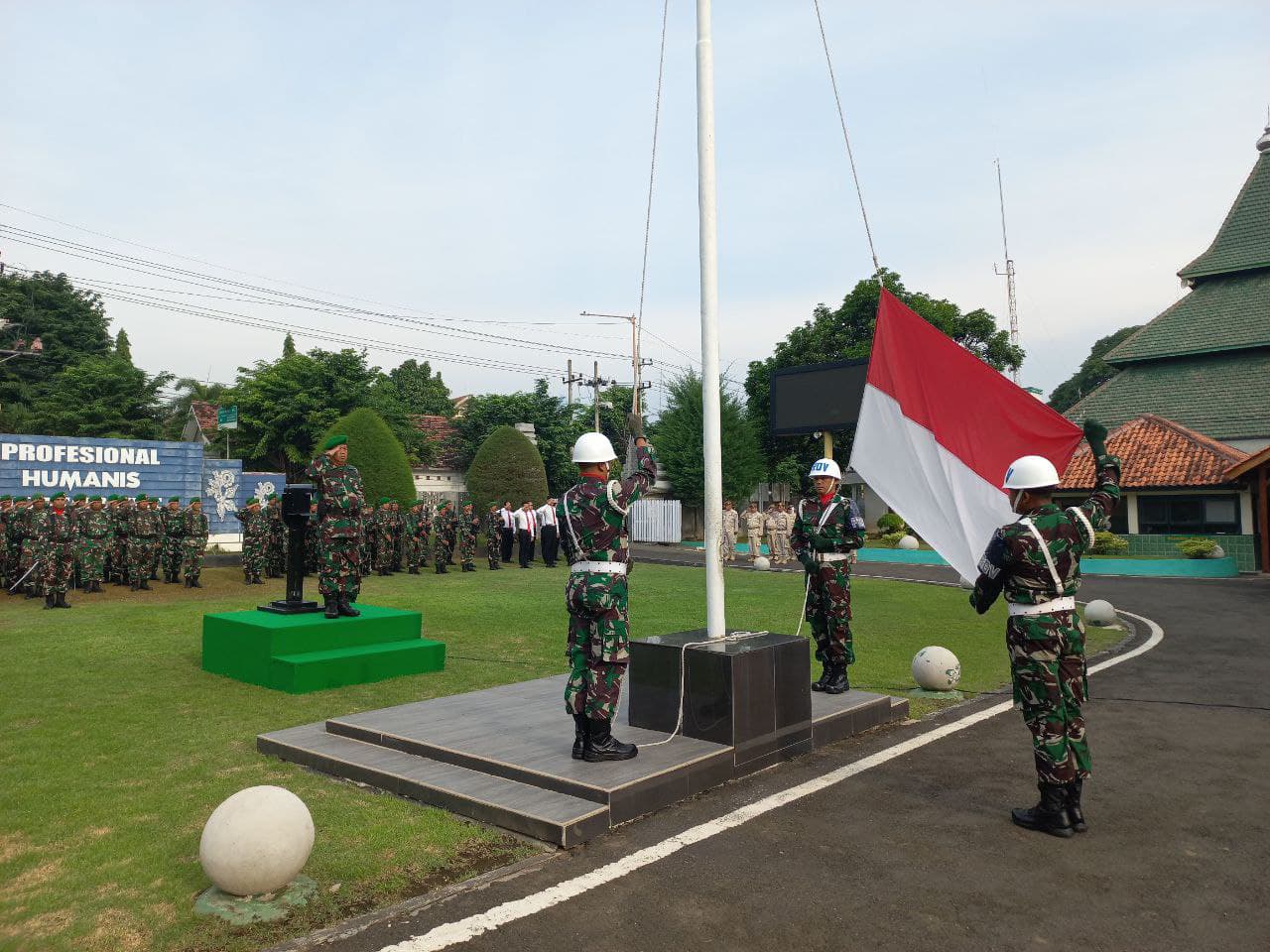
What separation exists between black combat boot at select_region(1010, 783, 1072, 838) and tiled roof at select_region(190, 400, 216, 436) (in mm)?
46075

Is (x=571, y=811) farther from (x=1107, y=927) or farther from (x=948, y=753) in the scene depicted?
(x=948, y=753)

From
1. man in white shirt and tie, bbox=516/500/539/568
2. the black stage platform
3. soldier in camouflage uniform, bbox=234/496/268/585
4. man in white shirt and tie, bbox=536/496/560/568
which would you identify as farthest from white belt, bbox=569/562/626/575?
man in white shirt and tie, bbox=536/496/560/568

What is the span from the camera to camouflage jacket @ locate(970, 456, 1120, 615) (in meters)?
4.88

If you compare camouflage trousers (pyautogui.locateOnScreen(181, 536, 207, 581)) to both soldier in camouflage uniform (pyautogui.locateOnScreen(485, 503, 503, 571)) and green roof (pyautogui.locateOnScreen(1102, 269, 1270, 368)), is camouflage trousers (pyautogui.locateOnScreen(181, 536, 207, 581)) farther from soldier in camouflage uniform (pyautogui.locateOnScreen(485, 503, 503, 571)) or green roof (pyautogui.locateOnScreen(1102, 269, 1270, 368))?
green roof (pyautogui.locateOnScreen(1102, 269, 1270, 368))

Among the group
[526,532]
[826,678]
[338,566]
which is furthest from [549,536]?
[826,678]

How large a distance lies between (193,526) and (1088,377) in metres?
69.3

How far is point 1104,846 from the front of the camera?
4.56 meters

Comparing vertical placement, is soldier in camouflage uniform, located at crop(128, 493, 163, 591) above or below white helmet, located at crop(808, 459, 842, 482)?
below

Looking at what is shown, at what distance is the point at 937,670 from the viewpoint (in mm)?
8398

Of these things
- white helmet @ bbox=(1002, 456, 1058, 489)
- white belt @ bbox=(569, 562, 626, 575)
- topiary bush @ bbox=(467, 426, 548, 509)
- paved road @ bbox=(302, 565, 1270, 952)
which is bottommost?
paved road @ bbox=(302, 565, 1270, 952)

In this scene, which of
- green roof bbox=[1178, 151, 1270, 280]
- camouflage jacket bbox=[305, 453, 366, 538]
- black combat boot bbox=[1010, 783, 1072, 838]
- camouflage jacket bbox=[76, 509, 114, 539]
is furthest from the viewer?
green roof bbox=[1178, 151, 1270, 280]

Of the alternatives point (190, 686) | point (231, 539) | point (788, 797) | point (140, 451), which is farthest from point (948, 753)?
point (231, 539)

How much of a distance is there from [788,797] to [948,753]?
166cm

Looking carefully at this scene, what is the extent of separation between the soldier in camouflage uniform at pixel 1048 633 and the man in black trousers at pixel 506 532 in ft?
68.4
